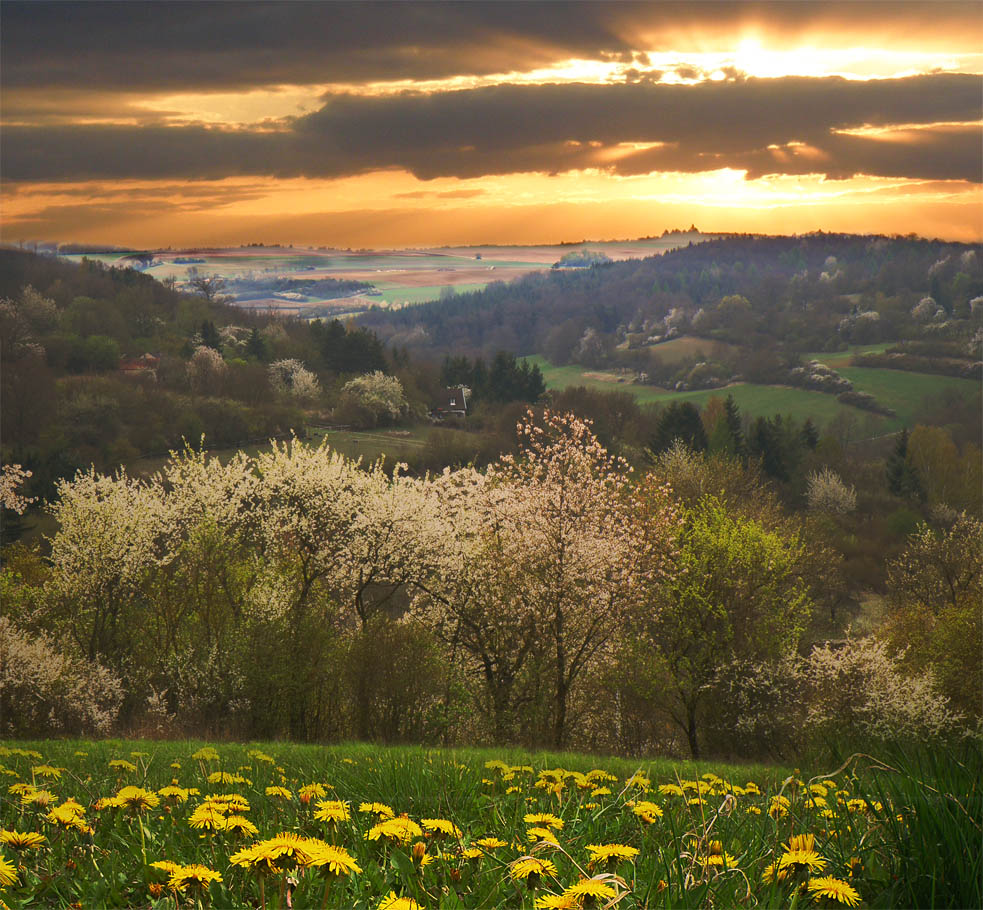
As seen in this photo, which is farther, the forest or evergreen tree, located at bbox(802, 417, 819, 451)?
evergreen tree, located at bbox(802, 417, 819, 451)

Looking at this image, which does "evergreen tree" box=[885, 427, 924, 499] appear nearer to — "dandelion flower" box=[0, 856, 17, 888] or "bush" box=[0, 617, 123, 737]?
"bush" box=[0, 617, 123, 737]

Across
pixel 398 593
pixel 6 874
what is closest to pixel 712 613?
pixel 398 593

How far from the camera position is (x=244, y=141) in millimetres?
25891

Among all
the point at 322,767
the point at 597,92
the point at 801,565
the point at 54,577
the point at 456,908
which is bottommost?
the point at 801,565

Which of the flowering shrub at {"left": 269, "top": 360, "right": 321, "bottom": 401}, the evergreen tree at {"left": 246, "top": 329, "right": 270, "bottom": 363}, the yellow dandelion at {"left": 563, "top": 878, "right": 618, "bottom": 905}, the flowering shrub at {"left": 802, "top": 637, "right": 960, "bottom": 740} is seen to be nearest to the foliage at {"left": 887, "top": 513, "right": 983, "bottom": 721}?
the flowering shrub at {"left": 802, "top": 637, "right": 960, "bottom": 740}

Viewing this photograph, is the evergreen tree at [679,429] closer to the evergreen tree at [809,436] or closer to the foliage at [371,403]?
the evergreen tree at [809,436]

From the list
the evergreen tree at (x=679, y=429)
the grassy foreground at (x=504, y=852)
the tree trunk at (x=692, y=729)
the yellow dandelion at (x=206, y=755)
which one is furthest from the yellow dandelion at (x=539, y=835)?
the evergreen tree at (x=679, y=429)

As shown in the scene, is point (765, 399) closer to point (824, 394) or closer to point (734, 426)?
point (824, 394)

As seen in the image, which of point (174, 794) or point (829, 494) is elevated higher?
point (174, 794)

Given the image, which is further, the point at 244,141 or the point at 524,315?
the point at 524,315

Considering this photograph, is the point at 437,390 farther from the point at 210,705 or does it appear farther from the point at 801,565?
the point at 210,705

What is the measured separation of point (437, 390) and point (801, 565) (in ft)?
81.4

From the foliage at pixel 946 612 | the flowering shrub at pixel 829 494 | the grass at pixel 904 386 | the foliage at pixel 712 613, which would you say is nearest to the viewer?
the foliage at pixel 712 613

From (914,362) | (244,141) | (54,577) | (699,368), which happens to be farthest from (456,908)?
(914,362)
